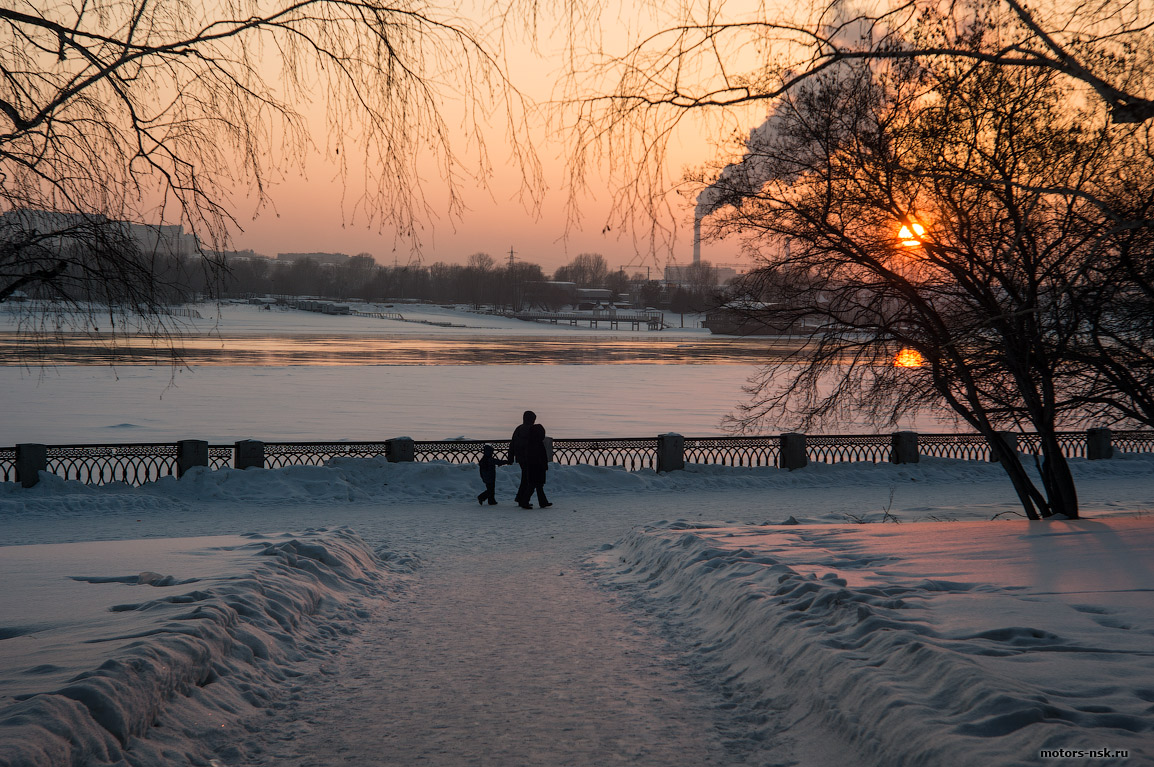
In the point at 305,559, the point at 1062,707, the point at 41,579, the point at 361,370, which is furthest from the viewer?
the point at 361,370

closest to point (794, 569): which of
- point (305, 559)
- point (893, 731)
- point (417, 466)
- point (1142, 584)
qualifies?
point (1142, 584)

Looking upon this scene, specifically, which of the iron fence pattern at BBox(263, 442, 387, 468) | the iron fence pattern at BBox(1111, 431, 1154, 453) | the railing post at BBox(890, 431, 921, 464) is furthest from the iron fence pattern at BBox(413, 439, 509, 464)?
the iron fence pattern at BBox(1111, 431, 1154, 453)

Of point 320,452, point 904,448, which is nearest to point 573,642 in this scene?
point 320,452

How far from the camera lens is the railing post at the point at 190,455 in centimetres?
1616

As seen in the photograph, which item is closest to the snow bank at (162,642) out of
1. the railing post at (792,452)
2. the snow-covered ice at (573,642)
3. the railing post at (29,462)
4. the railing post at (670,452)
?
the snow-covered ice at (573,642)

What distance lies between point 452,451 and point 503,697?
1345cm

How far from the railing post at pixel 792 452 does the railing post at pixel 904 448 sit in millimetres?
2330

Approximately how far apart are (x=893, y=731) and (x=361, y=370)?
41.0 m

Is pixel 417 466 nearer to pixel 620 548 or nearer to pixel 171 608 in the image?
pixel 620 548

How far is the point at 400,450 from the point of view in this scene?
17.2 metres

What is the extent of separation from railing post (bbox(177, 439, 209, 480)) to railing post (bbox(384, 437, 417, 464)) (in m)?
3.42

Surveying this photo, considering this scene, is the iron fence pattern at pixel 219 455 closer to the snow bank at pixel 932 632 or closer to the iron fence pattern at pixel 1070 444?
the snow bank at pixel 932 632

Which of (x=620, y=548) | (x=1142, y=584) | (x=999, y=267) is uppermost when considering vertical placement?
(x=999, y=267)

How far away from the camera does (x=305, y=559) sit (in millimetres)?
8398
